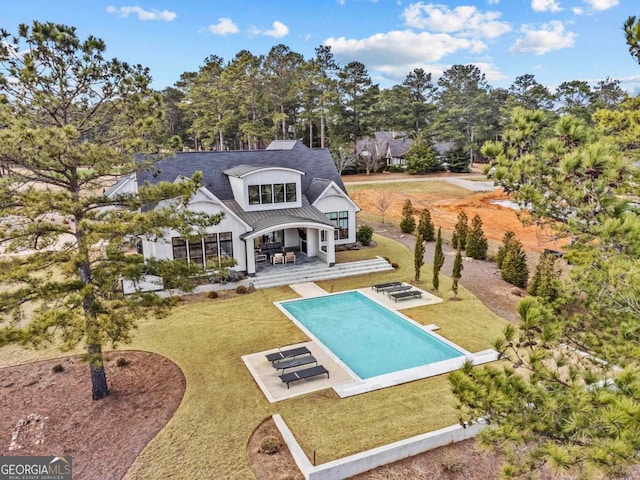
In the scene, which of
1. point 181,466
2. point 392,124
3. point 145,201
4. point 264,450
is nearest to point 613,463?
point 264,450

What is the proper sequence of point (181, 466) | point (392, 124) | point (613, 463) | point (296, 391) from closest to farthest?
point (613, 463) < point (181, 466) < point (296, 391) < point (392, 124)

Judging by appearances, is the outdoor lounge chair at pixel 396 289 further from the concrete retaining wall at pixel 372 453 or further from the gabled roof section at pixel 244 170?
the concrete retaining wall at pixel 372 453

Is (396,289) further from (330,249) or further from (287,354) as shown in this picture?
(287,354)

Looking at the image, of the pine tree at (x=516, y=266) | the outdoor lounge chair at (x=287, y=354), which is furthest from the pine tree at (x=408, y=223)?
the outdoor lounge chair at (x=287, y=354)

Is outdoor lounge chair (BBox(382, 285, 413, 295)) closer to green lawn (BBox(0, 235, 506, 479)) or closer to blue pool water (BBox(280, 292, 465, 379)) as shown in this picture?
blue pool water (BBox(280, 292, 465, 379))

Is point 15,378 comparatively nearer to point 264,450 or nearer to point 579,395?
point 264,450

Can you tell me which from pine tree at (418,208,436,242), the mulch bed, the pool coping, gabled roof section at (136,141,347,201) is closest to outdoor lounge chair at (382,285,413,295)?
the pool coping

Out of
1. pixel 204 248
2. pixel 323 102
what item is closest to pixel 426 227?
pixel 204 248

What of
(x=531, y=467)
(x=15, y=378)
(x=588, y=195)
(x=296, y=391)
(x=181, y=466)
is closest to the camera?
(x=531, y=467)
